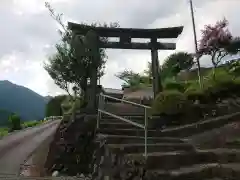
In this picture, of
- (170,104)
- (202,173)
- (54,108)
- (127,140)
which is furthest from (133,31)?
(54,108)

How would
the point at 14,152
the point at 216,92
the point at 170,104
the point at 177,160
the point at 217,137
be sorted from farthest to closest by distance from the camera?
the point at 14,152 < the point at 216,92 < the point at 170,104 < the point at 217,137 < the point at 177,160

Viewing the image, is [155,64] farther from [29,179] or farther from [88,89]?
[29,179]

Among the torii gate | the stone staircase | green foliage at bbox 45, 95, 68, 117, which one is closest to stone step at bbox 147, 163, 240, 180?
the stone staircase

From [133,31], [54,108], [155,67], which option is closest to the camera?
[133,31]

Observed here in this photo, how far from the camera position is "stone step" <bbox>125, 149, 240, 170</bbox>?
178 inches

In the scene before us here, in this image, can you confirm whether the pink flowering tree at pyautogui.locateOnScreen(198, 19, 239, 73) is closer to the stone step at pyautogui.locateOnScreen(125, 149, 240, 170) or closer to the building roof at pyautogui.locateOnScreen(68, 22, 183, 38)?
the building roof at pyautogui.locateOnScreen(68, 22, 183, 38)

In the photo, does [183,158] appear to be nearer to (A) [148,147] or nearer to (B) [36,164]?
(A) [148,147]

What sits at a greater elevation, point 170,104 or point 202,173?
point 170,104

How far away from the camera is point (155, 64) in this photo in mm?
12531

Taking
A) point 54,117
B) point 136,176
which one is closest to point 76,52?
point 136,176

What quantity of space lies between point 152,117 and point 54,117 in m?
19.7

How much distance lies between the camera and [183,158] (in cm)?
491

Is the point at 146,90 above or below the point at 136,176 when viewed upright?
above

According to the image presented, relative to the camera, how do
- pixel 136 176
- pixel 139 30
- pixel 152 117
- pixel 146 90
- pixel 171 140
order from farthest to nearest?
pixel 146 90 < pixel 139 30 < pixel 152 117 < pixel 171 140 < pixel 136 176
